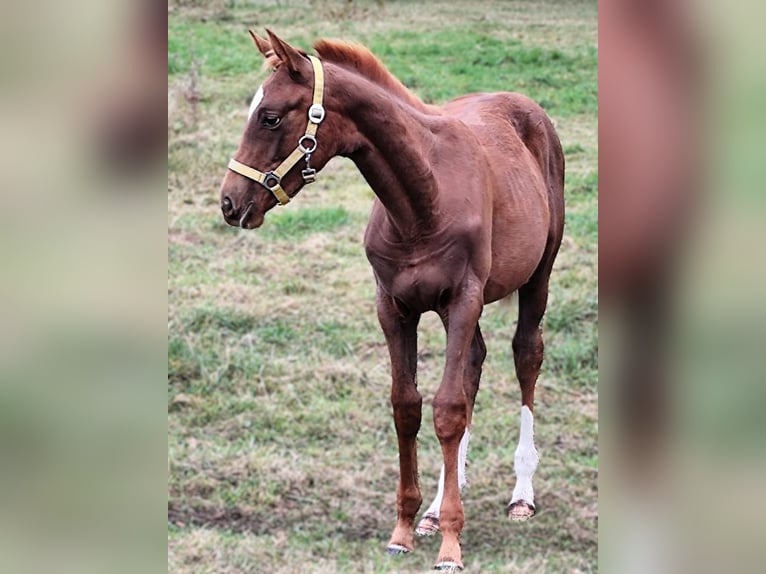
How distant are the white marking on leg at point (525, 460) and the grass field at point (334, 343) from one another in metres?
0.14

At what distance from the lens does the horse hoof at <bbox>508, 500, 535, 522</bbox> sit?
5016 millimetres

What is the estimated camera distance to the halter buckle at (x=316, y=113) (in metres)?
3.55

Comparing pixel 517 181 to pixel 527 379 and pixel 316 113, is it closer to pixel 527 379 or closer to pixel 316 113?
pixel 527 379

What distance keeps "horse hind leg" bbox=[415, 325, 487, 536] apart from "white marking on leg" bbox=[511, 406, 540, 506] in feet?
0.94

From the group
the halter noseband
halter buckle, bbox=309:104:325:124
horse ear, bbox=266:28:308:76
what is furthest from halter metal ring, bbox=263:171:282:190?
horse ear, bbox=266:28:308:76

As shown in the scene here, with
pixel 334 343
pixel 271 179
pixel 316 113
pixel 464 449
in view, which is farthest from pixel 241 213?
pixel 334 343

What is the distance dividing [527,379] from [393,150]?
5.81ft

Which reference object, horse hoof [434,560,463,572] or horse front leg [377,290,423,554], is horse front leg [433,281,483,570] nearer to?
horse front leg [377,290,423,554]

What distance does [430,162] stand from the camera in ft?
13.1
